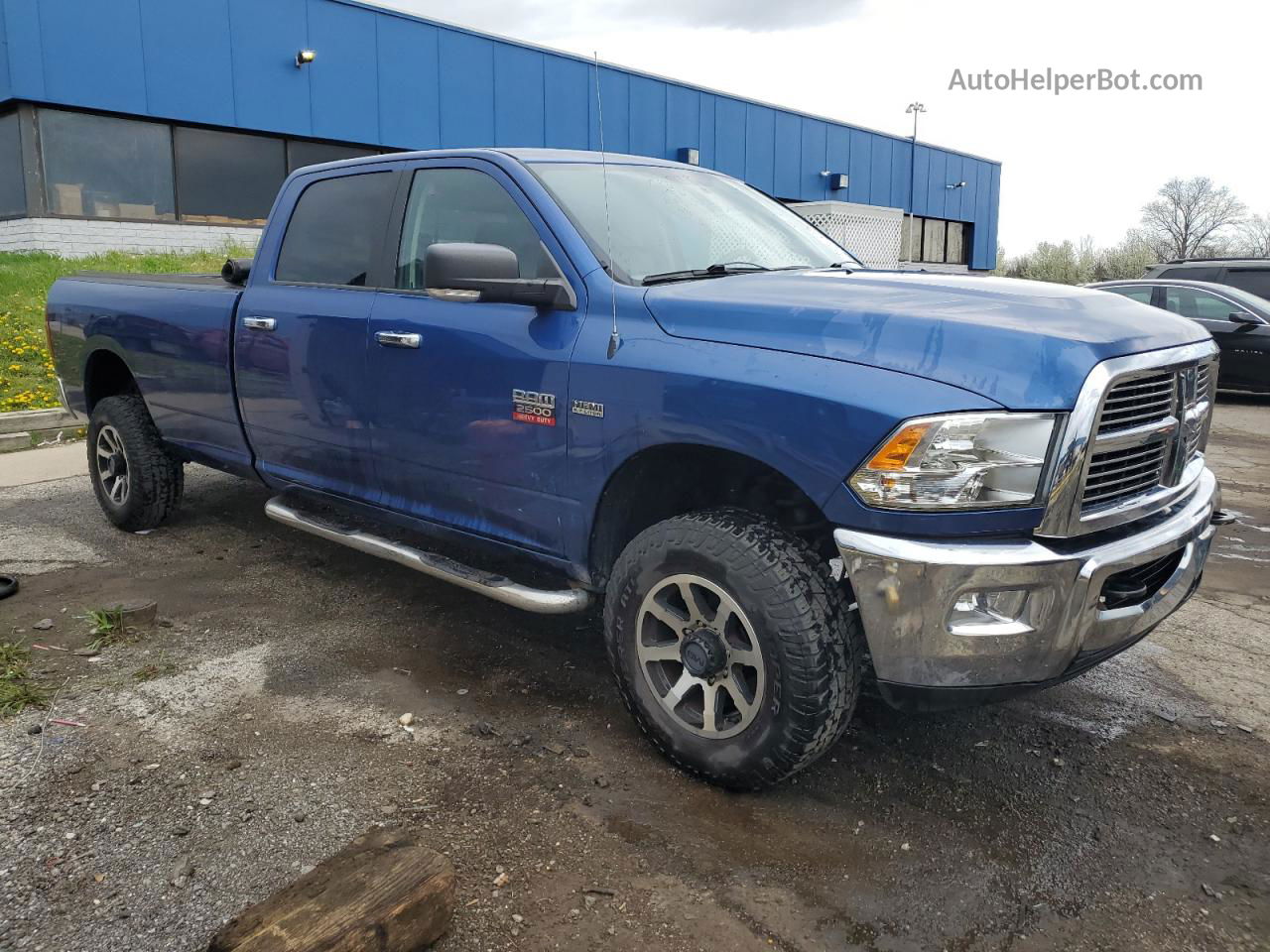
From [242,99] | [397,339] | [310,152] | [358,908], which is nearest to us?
[358,908]

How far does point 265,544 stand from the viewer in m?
5.67

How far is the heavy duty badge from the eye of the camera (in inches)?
131

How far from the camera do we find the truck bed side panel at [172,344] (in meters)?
4.85

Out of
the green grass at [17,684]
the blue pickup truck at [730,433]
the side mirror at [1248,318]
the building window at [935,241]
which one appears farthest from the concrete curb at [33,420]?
the building window at [935,241]

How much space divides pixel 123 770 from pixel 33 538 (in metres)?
3.27

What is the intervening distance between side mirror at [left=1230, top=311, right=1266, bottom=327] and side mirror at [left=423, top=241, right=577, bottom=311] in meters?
11.3

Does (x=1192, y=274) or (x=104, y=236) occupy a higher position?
(x=104, y=236)

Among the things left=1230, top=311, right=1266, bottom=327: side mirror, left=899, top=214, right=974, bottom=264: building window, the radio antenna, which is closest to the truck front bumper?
the radio antenna

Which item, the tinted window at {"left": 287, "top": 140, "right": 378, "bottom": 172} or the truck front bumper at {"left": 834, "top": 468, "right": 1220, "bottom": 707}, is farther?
the tinted window at {"left": 287, "top": 140, "right": 378, "bottom": 172}

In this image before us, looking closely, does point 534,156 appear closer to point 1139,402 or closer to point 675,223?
point 675,223

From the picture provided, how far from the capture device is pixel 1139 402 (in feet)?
9.15

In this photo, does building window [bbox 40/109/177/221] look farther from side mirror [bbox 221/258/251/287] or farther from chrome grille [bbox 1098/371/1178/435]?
chrome grille [bbox 1098/371/1178/435]

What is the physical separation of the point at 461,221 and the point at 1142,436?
250 centimetres

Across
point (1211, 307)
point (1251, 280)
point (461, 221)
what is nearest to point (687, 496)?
point (461, 221)
